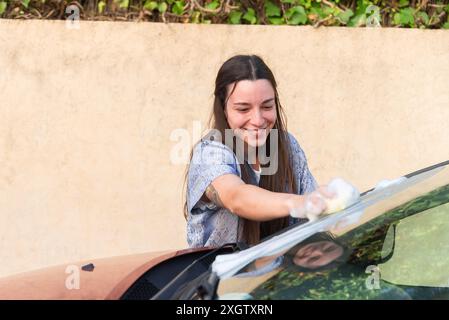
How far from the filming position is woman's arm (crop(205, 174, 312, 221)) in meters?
2.41

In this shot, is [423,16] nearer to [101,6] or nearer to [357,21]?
[357,21]

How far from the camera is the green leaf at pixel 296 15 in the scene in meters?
5.38

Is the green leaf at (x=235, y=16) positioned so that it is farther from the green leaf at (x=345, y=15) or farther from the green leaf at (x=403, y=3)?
the green leaf at (x=403, y=3)

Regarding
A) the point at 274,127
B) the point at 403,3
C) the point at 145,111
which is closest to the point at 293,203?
the point at 274,127

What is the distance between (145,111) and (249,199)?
9.39 feet

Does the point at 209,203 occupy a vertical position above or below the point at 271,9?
below

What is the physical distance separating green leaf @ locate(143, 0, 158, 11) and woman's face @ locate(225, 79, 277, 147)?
2.47 metres

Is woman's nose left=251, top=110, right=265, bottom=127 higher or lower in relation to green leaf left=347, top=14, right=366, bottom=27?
lower

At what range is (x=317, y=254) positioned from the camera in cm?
221

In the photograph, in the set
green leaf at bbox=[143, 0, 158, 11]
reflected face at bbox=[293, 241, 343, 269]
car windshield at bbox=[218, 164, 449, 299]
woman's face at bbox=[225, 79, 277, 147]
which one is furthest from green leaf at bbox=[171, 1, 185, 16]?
reflected face at bbox=[293, 241, 343, 269]

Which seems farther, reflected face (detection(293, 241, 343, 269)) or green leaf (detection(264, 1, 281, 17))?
green leaf (detection(264, 1, 281, 17))

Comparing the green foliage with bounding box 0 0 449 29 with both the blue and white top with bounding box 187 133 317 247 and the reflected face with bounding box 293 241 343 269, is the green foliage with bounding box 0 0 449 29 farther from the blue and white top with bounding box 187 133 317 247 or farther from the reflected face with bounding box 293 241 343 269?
the reflected face with bounding box 293 241 343 269
